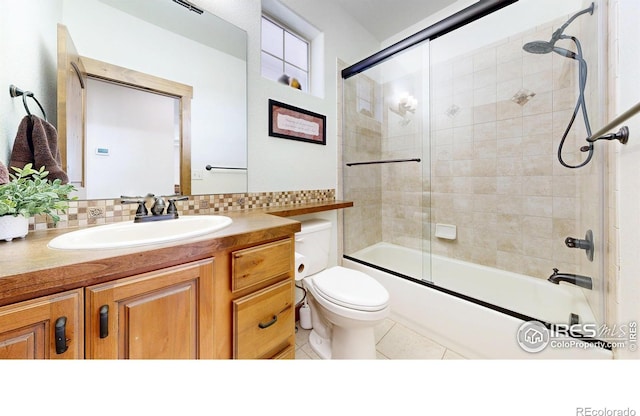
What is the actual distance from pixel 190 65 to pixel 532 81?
2257 mm

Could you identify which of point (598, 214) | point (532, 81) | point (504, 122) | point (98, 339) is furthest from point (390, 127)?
point (98, 339)

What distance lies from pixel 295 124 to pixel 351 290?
1203 millimetres

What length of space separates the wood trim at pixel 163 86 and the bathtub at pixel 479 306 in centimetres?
146

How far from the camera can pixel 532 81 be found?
1635 mm

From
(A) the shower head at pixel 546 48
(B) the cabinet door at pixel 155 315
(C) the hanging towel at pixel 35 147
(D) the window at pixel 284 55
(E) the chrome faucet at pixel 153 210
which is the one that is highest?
(D) the window at pixel 284 55

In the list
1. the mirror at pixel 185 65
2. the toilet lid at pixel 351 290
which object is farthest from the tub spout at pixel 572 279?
the mirror at pixel 185 65

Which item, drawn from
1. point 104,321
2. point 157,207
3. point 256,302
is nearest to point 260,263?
point 256,302

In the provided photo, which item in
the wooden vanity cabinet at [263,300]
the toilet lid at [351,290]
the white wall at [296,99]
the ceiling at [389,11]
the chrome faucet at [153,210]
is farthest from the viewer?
the ceiling at [389,11]

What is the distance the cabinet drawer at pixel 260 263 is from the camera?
0.79 metres

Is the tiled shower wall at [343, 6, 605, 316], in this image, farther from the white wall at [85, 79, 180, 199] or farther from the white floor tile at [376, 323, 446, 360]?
the white wall at [85, 79, 180, 199]

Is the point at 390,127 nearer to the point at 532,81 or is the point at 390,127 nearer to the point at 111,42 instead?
the point at 532,81

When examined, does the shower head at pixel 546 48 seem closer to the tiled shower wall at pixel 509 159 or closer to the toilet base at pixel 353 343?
the tiled shower wall at pixel 509 159

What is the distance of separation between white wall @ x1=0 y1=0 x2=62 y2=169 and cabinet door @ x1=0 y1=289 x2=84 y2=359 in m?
0.59

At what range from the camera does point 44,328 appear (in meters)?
0.48
